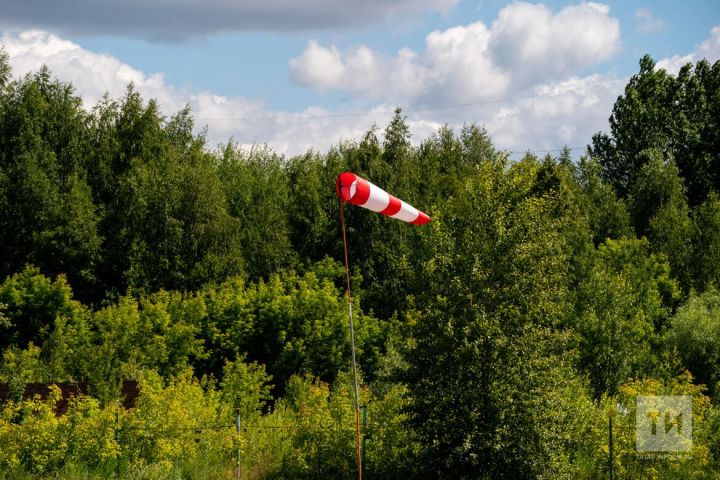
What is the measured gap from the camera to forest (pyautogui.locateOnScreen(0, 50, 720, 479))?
20375mm

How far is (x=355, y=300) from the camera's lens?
39812mm

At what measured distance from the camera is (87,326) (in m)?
37.6

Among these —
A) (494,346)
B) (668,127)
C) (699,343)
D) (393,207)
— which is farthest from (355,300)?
(668,127)

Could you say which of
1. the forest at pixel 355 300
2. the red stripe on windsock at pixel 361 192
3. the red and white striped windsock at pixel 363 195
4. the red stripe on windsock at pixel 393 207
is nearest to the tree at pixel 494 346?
the forest at pixel 355 300

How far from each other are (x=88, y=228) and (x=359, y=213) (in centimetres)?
1272

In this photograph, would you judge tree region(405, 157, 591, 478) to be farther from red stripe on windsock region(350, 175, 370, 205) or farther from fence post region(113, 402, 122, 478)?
fence post region(113, 402, 122, 478)

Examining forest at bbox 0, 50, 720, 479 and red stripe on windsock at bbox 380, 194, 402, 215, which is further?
forest at bbox 0, 50, 720, 479

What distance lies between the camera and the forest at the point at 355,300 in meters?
20.4

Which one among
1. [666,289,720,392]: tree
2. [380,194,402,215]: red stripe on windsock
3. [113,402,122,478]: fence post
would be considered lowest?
[113,402,122,478]: fence post

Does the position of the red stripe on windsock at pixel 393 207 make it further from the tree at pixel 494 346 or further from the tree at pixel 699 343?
the tree at pixel 699 343

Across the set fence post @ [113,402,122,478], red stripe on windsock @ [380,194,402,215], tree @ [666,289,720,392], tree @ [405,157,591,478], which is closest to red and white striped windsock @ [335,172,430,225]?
red stripe on windsock @ [380,194,402,215]

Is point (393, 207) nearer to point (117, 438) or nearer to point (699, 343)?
point (117, 438)

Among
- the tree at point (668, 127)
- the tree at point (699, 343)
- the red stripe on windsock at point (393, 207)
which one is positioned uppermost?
the tree at point (668, 127)

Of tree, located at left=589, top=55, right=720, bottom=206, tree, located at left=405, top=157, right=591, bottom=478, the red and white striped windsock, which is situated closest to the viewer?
the red and white striped windsock
